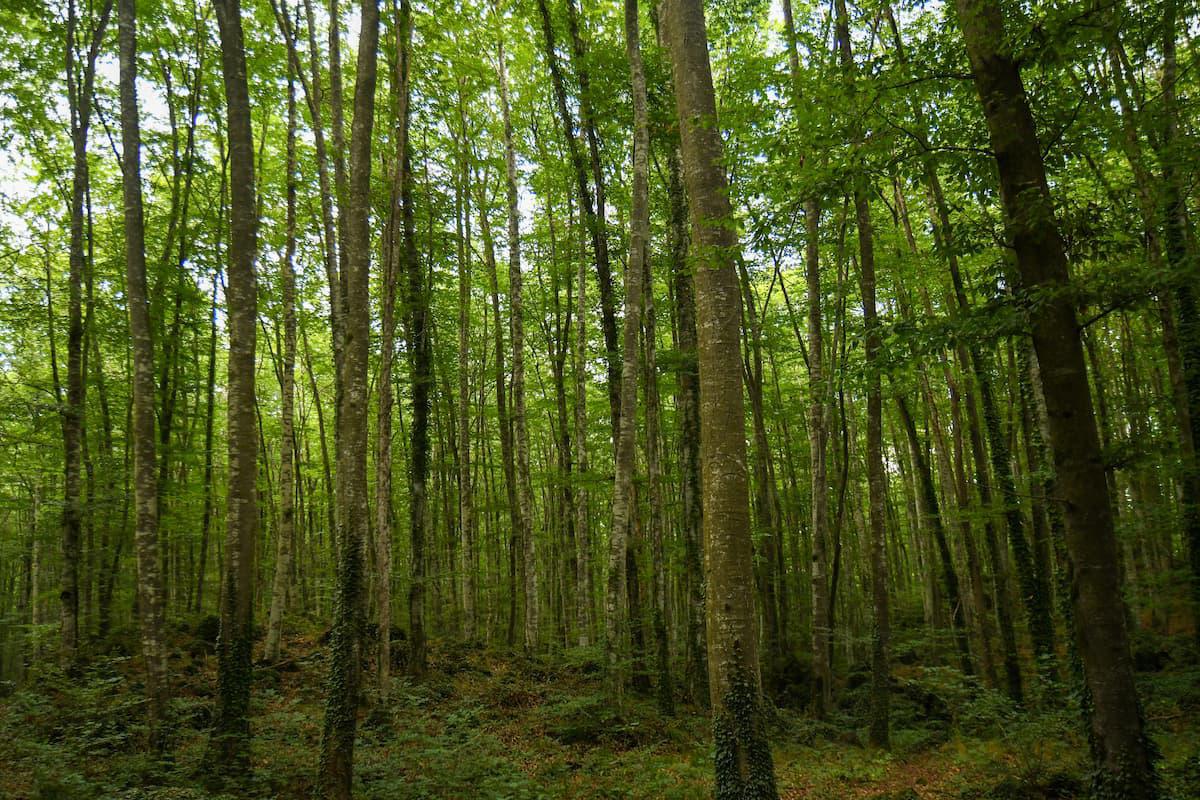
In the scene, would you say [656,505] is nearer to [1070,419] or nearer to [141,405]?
[1070,419]

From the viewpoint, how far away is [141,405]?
29.1 feet

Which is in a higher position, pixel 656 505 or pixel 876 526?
pixel 656 505

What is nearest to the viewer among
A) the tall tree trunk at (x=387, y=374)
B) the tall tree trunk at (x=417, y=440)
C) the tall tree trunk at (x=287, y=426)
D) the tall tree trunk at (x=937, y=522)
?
the tall tree trunk at (x=387, y=374)

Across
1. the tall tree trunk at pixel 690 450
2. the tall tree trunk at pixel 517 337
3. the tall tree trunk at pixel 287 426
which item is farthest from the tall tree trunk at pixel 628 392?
the tall tree trunk at pixel 287 426

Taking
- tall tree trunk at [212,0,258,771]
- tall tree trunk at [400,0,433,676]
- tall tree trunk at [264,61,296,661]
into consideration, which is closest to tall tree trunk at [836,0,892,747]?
tall tree trunk at [400,0,433,676]

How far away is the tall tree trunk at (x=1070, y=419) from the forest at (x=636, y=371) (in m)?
0.03

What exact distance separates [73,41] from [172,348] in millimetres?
6587

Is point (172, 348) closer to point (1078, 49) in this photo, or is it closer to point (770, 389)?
point (1078, 49)

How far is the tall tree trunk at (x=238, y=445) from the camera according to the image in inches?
303

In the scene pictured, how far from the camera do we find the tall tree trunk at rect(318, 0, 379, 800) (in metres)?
6.71

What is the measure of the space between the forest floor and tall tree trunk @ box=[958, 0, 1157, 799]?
87 cm

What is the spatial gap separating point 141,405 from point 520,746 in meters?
7.69

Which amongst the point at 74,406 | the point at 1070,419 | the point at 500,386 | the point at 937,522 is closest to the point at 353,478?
the point at 1070,419

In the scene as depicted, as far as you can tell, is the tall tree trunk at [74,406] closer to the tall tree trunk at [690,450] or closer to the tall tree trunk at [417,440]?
the tall tree trunk at [417,440]
